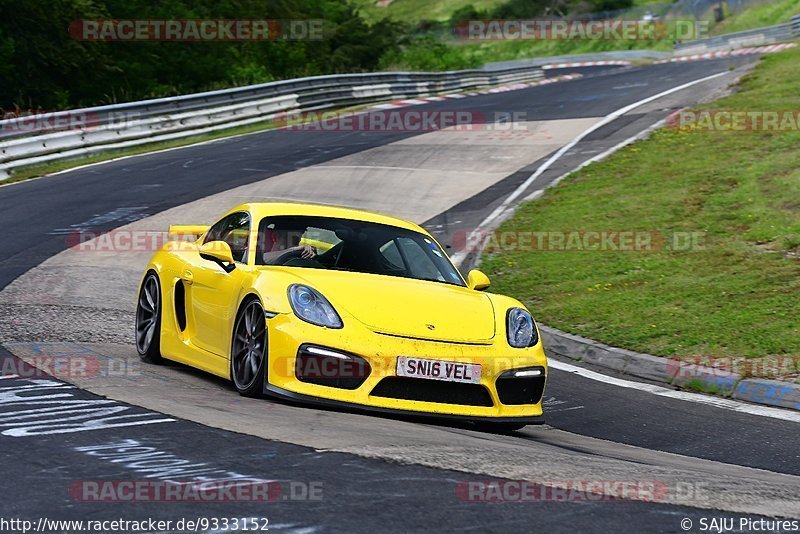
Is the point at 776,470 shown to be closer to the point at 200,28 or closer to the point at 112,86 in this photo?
the point at 112,86

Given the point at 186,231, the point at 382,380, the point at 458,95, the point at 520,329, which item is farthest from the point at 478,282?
the point at 458,95

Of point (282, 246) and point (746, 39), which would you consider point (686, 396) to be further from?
point (746, 39)

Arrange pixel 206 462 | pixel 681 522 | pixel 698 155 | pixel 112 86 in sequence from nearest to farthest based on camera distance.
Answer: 1. pixel 681 522
2. pixel 206 462
3. pixel 698 155
4. pixel 112 86

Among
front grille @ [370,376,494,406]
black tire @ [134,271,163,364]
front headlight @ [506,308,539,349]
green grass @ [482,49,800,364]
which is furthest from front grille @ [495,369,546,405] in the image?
black tire @ [134,271,163,364]

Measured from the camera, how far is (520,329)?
755cm

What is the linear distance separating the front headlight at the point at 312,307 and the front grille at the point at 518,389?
→ 1072 mm

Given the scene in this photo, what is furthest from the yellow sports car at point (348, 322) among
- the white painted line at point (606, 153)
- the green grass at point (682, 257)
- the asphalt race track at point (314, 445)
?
A: the white painted line at point (606, 153)

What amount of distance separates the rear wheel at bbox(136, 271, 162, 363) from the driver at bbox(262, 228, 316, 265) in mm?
1380

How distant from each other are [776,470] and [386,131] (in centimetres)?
2227

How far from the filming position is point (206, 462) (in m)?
5.01

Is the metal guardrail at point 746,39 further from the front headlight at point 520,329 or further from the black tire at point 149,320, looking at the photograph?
the front headlight at point 520,329

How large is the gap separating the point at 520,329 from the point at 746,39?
56.7 meters

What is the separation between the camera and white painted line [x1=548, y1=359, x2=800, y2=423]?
8250 millimetres

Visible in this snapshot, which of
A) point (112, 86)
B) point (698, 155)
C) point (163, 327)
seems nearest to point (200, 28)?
point (112, 86)
